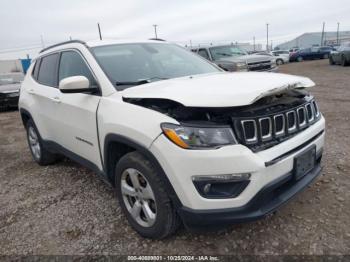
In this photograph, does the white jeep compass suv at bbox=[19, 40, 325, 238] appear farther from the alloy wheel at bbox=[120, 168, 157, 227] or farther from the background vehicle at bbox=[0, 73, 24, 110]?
the background vehicle at bbox=[0, 73, 24, 110]

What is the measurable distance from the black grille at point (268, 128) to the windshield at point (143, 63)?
1227 mm

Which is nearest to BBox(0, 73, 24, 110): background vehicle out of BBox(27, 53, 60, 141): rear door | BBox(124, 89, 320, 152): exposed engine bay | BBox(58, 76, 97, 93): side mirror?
BBox(27, 53, 60, 141): rear door

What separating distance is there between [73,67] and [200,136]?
6.61 ft

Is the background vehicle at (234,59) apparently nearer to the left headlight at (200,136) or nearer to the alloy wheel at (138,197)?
the alloy wheel at (138,197)

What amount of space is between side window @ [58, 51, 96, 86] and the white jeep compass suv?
0.09 feet

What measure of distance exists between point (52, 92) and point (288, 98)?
2.75 meters

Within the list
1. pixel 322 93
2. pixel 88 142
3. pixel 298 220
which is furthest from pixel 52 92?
pixel 322 93

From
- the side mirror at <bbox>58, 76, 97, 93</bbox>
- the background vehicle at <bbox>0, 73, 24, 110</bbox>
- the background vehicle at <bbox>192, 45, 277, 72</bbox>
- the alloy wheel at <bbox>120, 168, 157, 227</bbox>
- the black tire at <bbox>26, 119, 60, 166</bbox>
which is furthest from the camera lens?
the background vehicle at <bbox>0, 73, 24, 110</bbox>


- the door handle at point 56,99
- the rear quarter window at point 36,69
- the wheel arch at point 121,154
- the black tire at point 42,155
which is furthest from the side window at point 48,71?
→ the wheel arch at point 121,154

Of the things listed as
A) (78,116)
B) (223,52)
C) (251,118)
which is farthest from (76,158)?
(223,52)

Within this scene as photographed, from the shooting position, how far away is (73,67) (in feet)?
10.9

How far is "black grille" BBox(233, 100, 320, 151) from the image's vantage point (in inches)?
80.4

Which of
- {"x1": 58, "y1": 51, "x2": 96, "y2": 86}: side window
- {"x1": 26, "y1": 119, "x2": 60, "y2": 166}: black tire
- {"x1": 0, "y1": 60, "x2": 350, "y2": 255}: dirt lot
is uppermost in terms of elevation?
{"x1": 58, "y1": 51, "x2": 96, "y2": 86}: side window

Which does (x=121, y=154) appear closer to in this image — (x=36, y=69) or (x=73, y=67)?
(x=73, y=67)
